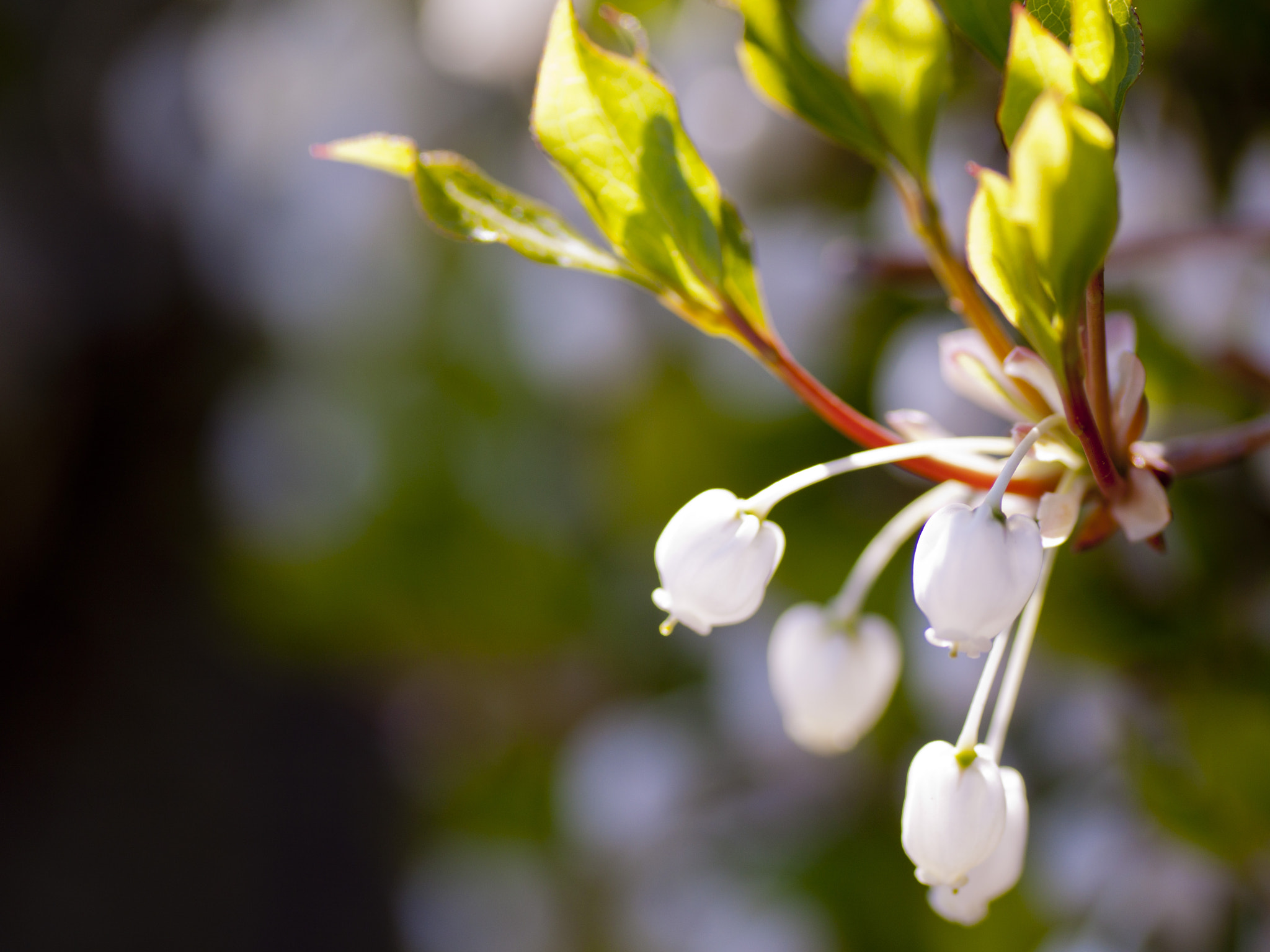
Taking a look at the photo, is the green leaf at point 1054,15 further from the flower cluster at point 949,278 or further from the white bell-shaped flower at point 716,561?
the white bell-shaped flower at point 716,561

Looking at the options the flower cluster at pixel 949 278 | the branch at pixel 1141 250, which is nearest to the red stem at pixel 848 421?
the flower cluster at pixel 949 278

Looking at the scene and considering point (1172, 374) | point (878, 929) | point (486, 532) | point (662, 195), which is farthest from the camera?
point (486, 532)

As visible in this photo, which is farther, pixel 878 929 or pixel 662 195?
pixel 878 929

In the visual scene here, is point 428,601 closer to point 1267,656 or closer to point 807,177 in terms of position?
point 807,177

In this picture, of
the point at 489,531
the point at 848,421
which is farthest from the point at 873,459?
the point at 489,531

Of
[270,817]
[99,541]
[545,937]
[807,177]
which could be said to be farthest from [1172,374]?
[99,541]

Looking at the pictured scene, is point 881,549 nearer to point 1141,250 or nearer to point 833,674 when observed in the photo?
point 833,674

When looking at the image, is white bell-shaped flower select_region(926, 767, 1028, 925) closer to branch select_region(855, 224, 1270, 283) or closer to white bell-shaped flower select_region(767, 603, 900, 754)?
white bell-shaped flower select_region(767, 603, 900, 754)

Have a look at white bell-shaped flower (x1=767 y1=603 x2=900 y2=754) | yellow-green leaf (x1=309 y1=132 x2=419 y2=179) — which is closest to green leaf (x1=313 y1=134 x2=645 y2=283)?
yellow-green leaf (x1=309 y1=132 x2=419 y2=179)

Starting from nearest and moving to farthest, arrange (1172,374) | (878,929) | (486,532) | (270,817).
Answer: (1172,374)
(878,929)
(486,532)
(270,817)
